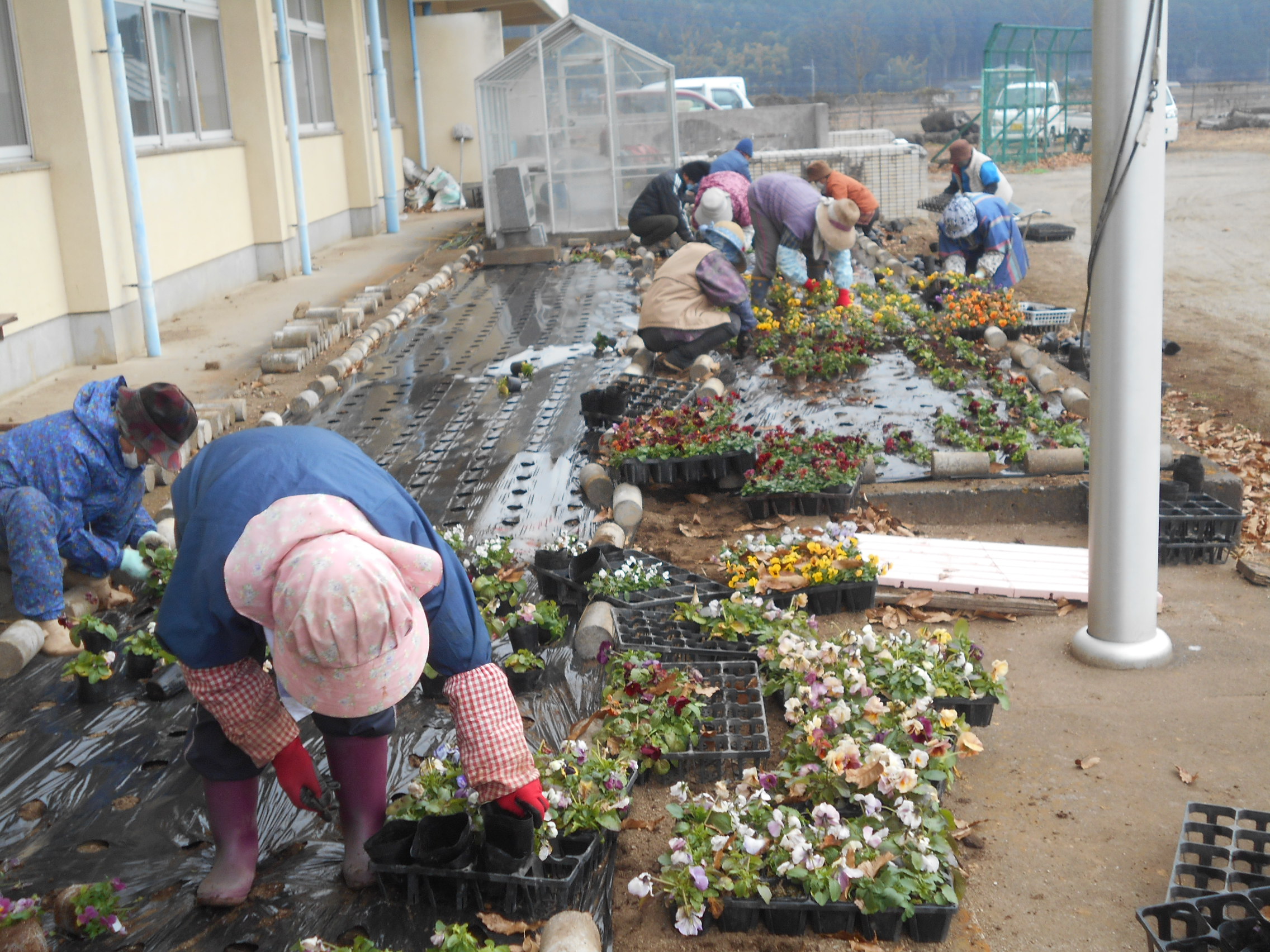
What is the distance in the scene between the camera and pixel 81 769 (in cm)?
371

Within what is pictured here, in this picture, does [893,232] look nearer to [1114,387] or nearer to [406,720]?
[1114,387]

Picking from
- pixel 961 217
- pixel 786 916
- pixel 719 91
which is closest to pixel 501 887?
pixel 786 916

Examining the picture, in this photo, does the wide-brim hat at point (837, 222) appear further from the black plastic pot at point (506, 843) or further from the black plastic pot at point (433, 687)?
the black plastic pot at point (506, 843)

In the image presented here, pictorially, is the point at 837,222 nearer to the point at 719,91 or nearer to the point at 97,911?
the point at 97,911

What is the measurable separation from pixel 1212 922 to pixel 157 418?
12.8 ft

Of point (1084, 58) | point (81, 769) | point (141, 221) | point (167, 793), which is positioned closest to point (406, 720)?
point (167, 793)

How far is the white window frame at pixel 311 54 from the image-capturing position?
51.7 ft

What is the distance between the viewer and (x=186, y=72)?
11898mm

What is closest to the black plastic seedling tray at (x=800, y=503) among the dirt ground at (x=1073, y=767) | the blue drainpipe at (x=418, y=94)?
the dirt ground at (x=1073, y=767)

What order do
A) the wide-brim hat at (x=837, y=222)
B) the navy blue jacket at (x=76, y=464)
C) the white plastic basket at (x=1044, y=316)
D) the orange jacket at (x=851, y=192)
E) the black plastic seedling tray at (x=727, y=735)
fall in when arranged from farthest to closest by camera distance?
the orange jacket at (x=851, y=192)
the white plastic basket at (x=1044, y=316)
the wide-brim hat at (x=837, y=222)
the navy blue jacket at (x=76, y=464)
the black plastic seedling tray at (x=727, y=735)

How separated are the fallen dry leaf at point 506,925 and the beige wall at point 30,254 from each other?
671 centimetres

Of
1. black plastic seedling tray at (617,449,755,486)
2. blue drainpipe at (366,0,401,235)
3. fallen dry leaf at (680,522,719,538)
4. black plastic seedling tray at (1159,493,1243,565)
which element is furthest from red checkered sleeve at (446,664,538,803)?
blue drainpipe at (366,0,401,235)

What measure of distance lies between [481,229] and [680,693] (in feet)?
48.2

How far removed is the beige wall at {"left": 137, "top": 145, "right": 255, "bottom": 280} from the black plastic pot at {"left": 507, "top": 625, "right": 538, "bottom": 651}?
707cm
